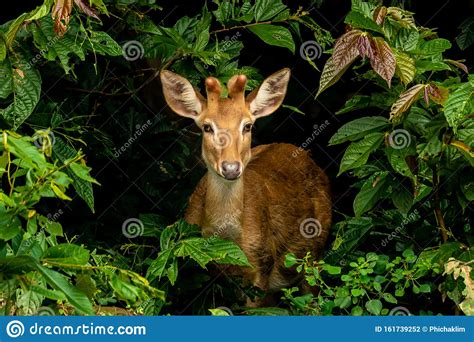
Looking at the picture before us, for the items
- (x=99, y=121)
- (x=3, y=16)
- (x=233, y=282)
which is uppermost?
(x=3, y=16)

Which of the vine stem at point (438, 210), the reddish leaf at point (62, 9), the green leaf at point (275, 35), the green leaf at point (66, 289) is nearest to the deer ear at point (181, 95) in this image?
the green leaf at point (275, 35)

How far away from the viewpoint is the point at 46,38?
6.93m

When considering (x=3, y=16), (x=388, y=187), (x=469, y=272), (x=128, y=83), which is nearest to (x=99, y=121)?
(x=128, y=83)

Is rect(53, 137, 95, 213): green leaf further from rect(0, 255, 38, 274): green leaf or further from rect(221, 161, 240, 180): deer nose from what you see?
rect(0, 255, 38, 274): green leaf

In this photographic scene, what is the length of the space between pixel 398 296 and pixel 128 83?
8.93 ft

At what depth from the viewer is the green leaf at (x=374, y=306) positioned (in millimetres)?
6529

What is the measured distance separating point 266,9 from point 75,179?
1.75m

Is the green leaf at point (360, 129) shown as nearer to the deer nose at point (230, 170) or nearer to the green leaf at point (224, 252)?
the deer nose at point (230, 170)

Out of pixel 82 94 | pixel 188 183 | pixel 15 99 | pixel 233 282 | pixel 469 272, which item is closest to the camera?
pixel 469 272

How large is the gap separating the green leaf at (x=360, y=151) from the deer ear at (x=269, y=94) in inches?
49.1

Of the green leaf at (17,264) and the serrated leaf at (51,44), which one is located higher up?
the serrated leaf at (51,44)

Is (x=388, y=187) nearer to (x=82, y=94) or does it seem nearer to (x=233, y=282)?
(x=233, y=282)

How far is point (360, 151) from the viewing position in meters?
6.72

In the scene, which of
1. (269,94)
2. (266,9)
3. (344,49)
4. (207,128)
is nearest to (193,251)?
(207,128)
